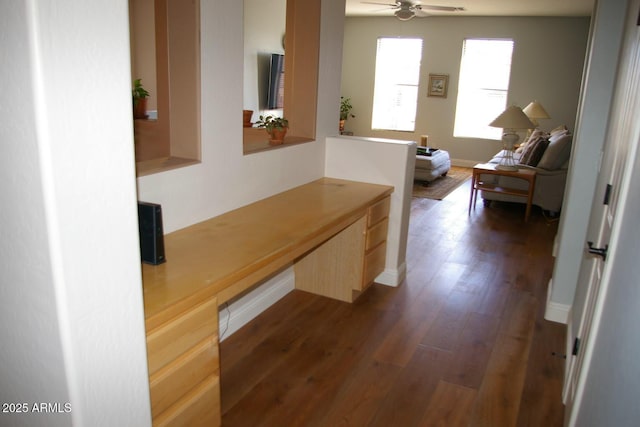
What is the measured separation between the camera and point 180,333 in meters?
1.65

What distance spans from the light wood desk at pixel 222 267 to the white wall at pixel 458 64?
6.40m

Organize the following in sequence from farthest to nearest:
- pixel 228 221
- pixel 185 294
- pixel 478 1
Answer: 1. pixel 478 1
2. pixel 228 221
3. pixel 185 294

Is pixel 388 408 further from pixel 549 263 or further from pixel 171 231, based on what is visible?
pixel 549 263

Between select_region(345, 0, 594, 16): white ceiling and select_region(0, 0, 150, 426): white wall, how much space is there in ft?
22.5

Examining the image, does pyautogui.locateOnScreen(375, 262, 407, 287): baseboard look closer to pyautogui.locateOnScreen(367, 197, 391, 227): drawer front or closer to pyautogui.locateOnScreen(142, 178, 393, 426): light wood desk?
A: pyautogui.locateOnScreen(142, 178, 393, 426): light wood desk

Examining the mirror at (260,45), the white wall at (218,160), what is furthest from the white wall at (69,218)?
the mirror at (260,45)

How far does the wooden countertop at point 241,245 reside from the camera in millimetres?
1706

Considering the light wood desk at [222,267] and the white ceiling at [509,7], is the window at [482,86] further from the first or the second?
the light wood desk at [222,267]

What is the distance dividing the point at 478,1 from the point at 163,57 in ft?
18.0

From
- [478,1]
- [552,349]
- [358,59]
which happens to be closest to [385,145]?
[552,349]

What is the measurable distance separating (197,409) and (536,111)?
7.81 meters

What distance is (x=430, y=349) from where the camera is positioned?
2.89 m

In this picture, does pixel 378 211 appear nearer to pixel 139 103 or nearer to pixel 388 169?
pixel 388 169

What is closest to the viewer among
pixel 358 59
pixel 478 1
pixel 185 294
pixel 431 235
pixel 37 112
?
pixel 37 112
